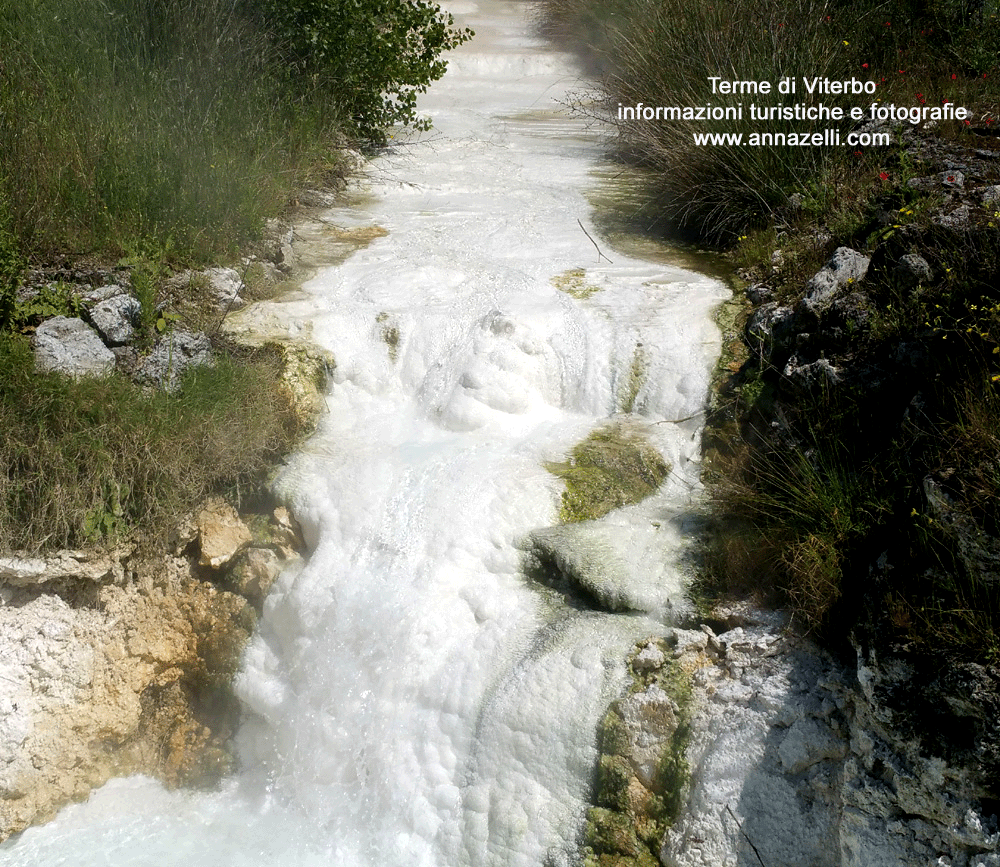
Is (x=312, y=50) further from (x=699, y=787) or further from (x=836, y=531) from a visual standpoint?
(x=699, y=787)

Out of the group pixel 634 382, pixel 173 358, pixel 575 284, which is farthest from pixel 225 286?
pixel 634 382

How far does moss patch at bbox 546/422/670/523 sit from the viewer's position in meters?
4.40

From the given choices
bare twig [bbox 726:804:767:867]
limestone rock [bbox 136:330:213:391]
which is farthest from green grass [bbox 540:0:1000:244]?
limestone rock [bbox 136:330:213:391]

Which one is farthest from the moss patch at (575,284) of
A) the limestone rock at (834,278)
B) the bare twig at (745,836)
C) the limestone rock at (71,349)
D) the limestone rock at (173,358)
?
the bare twig at (745,836)

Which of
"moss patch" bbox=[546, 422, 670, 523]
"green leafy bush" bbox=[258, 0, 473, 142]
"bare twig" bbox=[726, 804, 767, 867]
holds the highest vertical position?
"green leafy bush" bbox=[258, 0, 473, 142]

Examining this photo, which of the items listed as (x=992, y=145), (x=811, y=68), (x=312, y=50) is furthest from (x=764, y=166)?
(x=312, y=50)

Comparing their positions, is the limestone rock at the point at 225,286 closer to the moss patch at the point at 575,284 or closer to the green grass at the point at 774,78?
the moss patch at the point at 575,284

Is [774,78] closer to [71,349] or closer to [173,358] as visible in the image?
[173,358]

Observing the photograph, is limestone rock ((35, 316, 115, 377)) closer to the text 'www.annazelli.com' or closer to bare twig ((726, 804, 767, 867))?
bare twig ((726, 804, 767, 867))

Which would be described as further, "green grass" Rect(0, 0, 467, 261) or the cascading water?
"green grass" Rect(0, 0, 467, 261)

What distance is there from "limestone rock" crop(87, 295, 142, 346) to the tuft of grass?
283 millimetres

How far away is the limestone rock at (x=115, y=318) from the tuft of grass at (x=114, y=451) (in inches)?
11.1

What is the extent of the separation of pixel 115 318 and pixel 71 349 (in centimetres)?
29

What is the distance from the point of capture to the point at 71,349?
4582 mm
